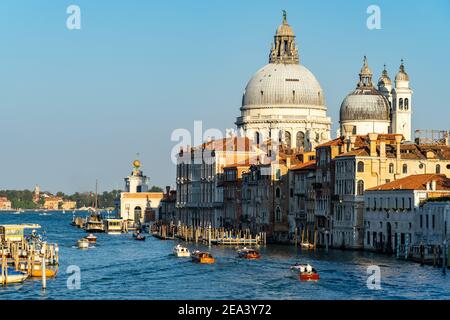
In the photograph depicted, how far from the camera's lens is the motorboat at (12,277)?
49.2m

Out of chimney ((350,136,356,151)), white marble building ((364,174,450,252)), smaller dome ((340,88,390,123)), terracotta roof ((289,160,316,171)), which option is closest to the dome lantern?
smaller dome ((340,88,390,123))

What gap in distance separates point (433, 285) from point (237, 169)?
46459 millimetres

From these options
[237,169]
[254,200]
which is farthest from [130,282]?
[237,169]

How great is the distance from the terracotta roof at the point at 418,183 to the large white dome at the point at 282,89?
177ft

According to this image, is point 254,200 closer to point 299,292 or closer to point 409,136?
point 409,136

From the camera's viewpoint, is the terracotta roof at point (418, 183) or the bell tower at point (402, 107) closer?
the terracotta roof at point (418, 183)

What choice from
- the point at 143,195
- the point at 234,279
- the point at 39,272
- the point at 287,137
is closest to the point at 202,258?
the point at 234,279

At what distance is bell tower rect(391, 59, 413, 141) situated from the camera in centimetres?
11231

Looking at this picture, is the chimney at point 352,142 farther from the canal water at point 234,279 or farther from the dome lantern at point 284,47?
the dome lantern at point 284,47

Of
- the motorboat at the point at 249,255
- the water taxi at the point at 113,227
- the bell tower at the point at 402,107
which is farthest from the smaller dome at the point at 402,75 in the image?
the motorboat at the point at 249,255

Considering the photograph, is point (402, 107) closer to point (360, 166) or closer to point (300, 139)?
point (300, 139)

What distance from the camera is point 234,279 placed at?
170ft

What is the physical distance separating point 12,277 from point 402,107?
220 feet

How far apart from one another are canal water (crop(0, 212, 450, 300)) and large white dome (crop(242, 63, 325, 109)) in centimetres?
5315
